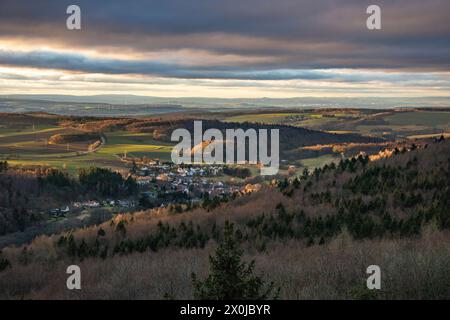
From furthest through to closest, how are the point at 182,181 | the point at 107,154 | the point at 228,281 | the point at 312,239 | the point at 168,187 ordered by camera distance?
the point at 107,154
the point at 182,181
the point at 168,187
the point at 312,239
the point at 228,281

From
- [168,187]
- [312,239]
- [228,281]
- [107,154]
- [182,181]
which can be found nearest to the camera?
[228,281]

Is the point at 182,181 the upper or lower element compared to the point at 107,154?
lower

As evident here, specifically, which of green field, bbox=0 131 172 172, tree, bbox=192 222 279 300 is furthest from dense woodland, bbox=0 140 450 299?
green field, bbox=0 131 172 172

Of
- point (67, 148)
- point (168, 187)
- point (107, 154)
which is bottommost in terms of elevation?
point (168, 187)

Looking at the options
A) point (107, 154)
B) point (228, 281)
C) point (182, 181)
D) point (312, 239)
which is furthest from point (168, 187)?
point (228, 281)

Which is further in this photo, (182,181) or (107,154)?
(107,154)

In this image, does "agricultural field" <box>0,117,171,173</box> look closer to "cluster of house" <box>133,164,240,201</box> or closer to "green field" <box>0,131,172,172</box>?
"green field" <box>0,131,172,172</box>

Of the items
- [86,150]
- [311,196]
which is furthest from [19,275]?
[86,150]

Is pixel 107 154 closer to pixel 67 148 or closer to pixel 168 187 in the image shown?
pixel 67 148

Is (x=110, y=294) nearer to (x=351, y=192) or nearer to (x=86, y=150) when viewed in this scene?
(x=351, y=192)
